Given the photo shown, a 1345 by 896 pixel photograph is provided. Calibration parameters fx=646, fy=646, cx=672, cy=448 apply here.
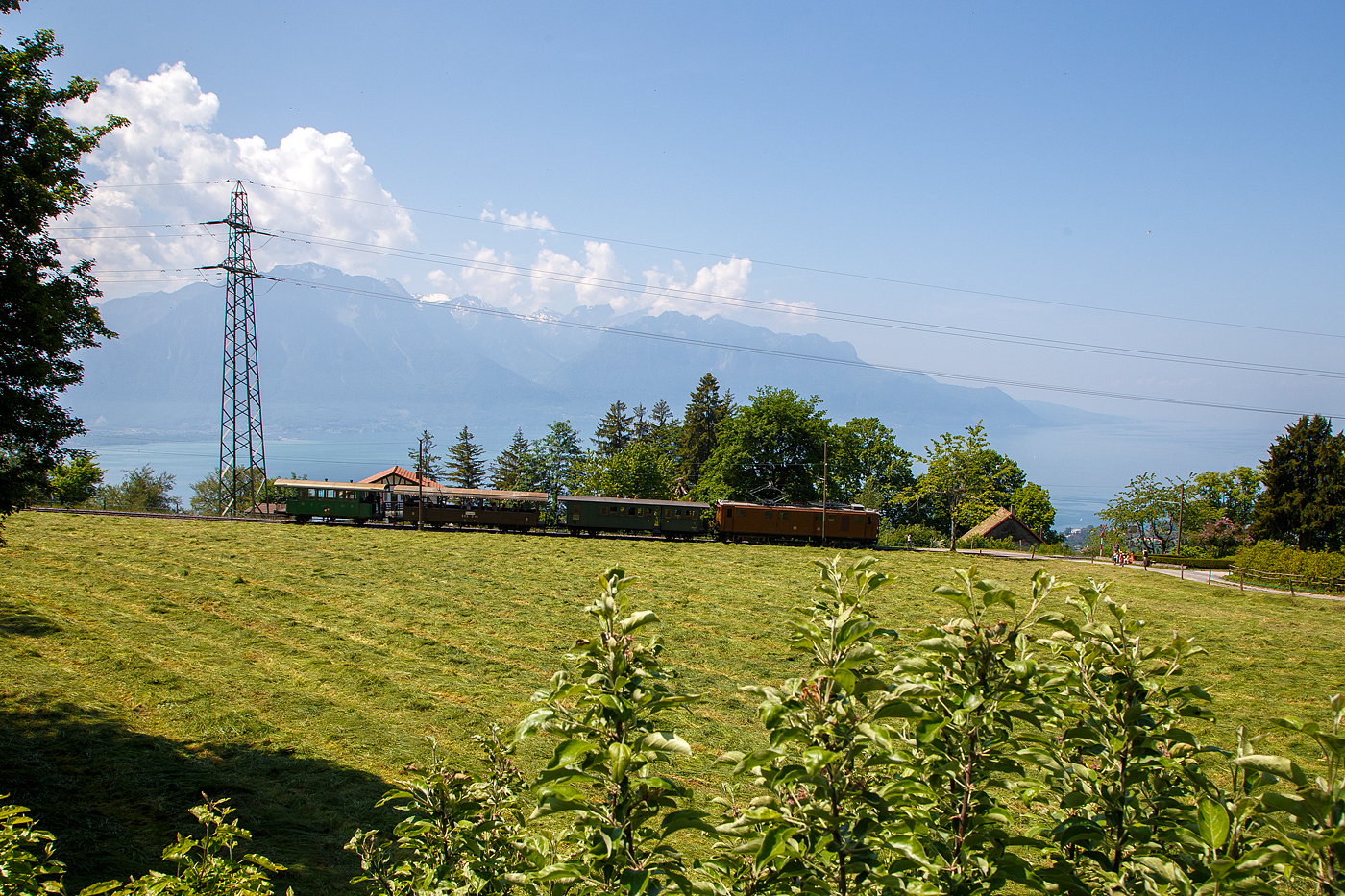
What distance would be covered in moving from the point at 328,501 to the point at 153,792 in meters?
31.5

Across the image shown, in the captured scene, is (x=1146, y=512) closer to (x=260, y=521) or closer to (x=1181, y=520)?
(x=1181, y=520)

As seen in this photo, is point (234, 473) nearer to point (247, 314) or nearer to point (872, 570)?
point (247, 314)

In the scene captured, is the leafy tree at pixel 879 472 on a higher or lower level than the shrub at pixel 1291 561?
higher

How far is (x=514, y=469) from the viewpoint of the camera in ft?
326

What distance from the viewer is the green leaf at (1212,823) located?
2.19m

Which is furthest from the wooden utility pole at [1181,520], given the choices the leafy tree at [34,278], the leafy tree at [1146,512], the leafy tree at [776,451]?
the leafy tree at [34,278]

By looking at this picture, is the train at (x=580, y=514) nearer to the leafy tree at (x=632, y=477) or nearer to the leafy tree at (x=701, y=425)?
the leafy tree at (x=632, y=477)

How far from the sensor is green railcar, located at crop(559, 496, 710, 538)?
4028cm

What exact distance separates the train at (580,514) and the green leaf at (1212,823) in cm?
3808

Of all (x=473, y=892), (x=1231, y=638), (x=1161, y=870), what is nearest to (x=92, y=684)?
(x=473, y=892)

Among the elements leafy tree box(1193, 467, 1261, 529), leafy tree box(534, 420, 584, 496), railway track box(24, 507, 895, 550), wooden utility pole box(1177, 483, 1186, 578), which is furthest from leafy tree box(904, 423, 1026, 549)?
leafy tree box(534, 420, 584, 496)

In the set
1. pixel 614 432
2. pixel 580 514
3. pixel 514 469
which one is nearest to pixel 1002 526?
pixel 580 514

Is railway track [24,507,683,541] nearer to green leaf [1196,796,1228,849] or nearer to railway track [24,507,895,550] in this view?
railway track [24,507,895,550]

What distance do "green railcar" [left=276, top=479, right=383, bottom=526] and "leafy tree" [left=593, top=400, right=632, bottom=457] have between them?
4855cm
